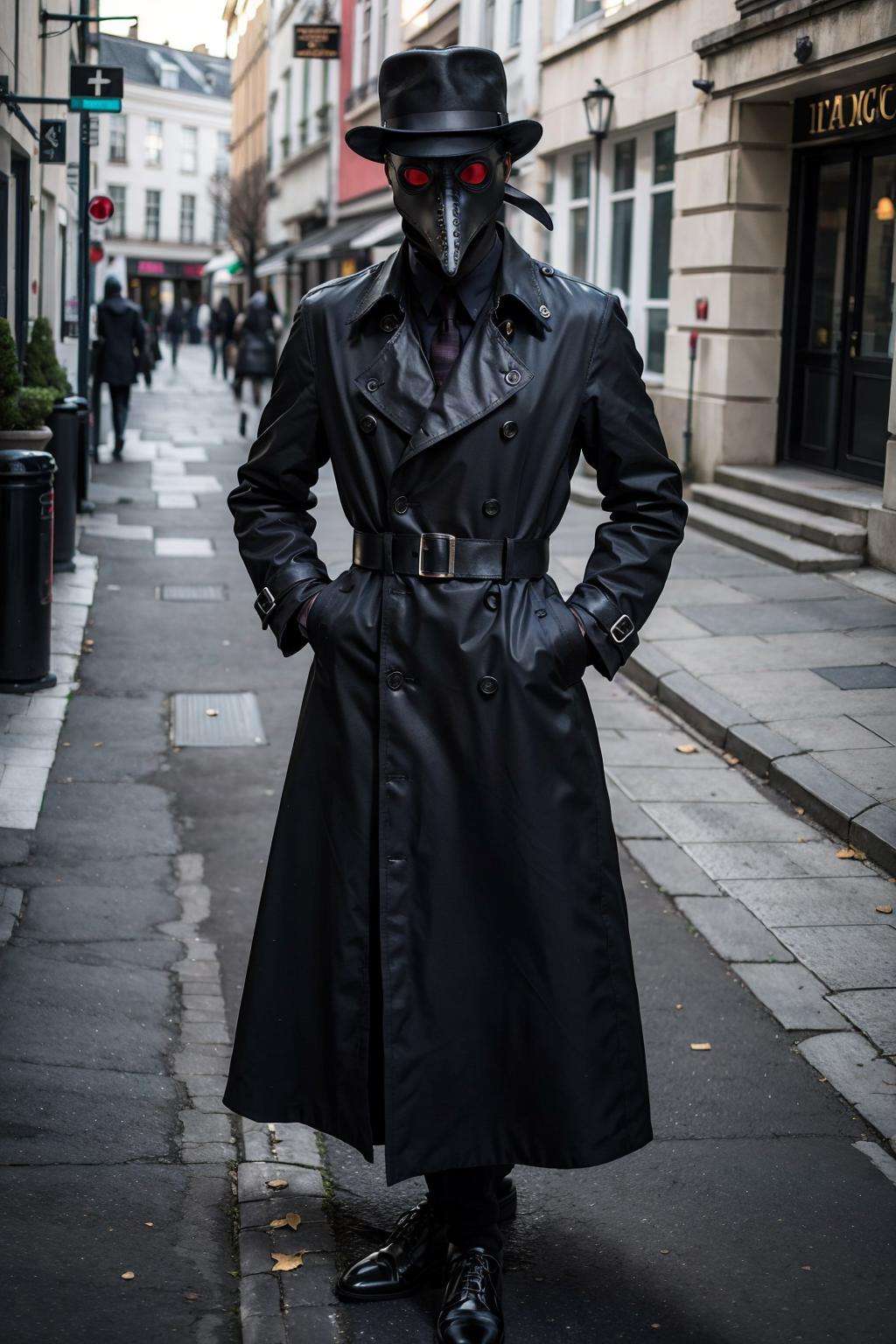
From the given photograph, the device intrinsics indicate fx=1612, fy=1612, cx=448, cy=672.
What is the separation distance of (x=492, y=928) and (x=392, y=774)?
0.33 metres

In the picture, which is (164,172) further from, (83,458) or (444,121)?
(444,121)

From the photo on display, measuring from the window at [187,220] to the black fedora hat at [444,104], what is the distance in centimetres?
8477

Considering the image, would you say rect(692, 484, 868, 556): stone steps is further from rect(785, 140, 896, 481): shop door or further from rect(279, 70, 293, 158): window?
rect(279, 70, 293, 158): window

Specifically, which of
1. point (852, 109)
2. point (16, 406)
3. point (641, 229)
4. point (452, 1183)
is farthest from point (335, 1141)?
point (641, 229)

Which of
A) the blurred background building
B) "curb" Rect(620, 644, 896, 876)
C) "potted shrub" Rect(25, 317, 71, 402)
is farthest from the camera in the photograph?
the blurred background building

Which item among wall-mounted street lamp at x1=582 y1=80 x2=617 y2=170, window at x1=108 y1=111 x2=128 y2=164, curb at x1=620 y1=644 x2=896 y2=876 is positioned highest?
window at x1=108 y1=111 x2=128 y2=164

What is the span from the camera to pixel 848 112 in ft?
42.5

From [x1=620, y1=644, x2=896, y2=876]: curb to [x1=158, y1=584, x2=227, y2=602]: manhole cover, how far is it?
11.2 ft

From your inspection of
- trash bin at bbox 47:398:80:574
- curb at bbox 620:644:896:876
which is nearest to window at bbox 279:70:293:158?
trash bin at bbox 47:398:80:574

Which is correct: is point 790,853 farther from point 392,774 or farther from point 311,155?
point 311,155

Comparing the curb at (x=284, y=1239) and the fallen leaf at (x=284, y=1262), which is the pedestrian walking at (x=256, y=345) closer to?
the curb at (x=284, y=1239)

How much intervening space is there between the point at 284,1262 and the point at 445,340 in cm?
178

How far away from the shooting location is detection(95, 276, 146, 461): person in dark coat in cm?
1867

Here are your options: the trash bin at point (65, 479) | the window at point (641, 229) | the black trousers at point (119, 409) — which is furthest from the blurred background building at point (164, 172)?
the trash bin at point (65, 479)
